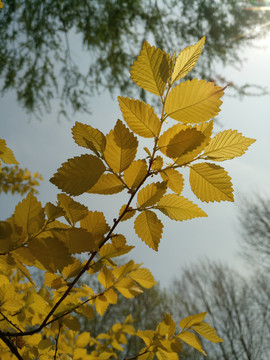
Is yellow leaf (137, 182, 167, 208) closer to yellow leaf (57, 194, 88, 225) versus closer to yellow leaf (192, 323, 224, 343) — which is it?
yellow leaf (57, 194, 88, 225)

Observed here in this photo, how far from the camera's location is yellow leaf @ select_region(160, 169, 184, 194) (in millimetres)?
455

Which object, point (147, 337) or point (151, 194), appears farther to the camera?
point (147, 337)

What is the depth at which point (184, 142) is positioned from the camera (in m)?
0.40

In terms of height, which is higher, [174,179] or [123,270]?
[174,179]

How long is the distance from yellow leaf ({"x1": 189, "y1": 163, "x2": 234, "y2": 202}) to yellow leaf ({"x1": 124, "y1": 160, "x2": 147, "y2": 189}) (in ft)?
0.26

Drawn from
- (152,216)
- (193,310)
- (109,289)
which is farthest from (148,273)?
(193,310)

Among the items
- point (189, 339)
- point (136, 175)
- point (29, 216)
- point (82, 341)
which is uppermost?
point (136, 175)

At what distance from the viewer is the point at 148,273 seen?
2.20 ft

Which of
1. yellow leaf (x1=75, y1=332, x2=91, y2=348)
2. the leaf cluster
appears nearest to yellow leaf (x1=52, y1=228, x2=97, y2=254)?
the leaf cluster

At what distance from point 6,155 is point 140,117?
29 centimetres

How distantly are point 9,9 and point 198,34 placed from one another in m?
2.38

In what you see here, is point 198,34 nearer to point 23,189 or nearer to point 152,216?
point 23,189

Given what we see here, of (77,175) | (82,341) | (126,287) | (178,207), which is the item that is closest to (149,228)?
(178,207)

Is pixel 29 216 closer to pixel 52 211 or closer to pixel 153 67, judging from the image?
pixel 52 211
